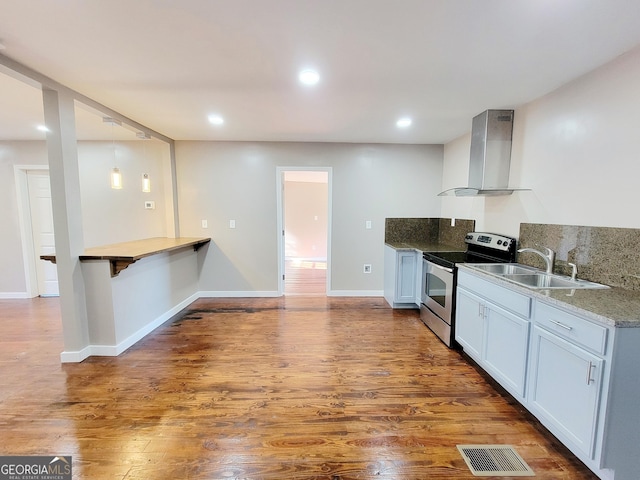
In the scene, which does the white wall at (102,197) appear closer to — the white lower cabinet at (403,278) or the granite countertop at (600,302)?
the white lower cabinet at (403,278)

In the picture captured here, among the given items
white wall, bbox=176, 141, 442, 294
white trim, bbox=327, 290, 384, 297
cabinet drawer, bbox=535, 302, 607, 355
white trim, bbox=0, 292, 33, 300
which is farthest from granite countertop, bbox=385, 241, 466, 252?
white trim, bbox=0, 292, 33, 300

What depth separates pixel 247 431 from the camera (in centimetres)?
175

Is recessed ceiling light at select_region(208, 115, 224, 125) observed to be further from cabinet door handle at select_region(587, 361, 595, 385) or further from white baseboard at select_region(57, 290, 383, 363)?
cabinet door handle at select_region(587, 361, 595, 385)

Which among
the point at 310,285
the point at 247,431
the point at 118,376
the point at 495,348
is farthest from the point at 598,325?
the point at 310,285

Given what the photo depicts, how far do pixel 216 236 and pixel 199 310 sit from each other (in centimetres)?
114

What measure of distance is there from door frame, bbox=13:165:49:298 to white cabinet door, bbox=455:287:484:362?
598 centimetres

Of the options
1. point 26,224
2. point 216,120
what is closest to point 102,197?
point 26,224

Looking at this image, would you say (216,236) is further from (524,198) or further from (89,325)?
(524,198)

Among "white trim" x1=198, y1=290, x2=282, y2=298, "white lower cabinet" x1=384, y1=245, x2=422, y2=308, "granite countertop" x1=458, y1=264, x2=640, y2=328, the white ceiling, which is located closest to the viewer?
"granite countertop" x1=458, y1=264, x2=640, y2=328

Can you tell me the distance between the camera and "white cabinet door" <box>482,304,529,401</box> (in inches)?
74.1

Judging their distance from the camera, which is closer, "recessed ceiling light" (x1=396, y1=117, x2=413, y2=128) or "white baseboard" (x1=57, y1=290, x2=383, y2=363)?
"white baseboard" (x1=57, y1=290, x2=383, y2=363)

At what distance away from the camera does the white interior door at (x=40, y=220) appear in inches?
169

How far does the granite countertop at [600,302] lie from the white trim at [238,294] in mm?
3330

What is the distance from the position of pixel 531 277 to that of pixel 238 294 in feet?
12.4
